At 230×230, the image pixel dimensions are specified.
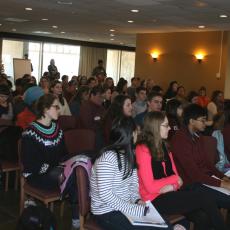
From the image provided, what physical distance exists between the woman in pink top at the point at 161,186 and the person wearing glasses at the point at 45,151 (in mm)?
578

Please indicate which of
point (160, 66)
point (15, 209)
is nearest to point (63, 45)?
point (160, 66)

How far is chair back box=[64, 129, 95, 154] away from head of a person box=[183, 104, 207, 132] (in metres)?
0.95

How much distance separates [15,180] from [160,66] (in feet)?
28.2

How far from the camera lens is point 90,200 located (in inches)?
106

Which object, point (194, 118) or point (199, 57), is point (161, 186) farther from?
point (199, 57)

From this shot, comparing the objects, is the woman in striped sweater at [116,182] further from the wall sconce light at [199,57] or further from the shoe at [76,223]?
the wall sconce light at [199,57]

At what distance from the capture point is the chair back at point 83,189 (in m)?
2.64

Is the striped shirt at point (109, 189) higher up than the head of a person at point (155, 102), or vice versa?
the head of a person at point (155, 102)

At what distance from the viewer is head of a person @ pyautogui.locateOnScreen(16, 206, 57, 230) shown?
2535 millimetres

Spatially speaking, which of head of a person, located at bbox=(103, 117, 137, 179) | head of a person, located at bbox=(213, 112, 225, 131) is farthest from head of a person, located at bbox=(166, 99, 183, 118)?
head of a person, located at bbox=(103, 117, 137, 179)

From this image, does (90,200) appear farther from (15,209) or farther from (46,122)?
(15,209)

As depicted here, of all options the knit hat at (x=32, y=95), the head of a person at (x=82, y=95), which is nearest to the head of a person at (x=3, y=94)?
the knit hat at (x=32, y=95)

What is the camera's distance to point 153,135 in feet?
9.64

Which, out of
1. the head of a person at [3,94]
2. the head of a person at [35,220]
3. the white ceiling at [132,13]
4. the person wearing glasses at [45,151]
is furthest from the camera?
the white ceiling at [132,13]
